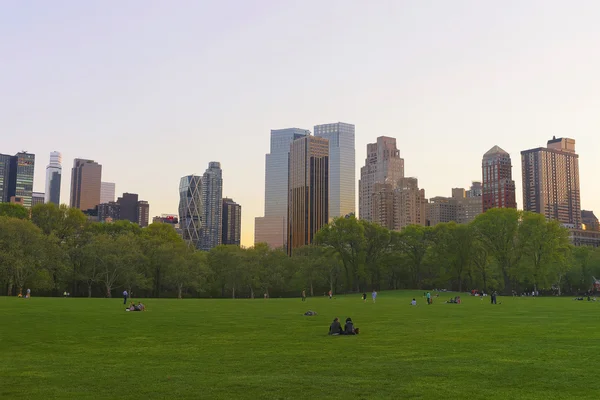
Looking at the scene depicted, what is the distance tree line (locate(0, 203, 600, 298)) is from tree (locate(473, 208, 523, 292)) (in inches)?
8.4

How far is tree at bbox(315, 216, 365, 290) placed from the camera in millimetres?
131125

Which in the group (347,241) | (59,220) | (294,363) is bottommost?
A: (294,363)

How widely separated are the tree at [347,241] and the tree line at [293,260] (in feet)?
0.85

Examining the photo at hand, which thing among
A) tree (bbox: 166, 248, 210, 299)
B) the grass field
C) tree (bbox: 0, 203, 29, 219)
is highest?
tree (bbox: 0, 203, 29, 219)

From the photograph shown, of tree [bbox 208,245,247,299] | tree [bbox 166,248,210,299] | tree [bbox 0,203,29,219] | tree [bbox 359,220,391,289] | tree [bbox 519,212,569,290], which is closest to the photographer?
tree [bbox 166,248,210,299]

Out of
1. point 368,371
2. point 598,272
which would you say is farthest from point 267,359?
point 598,272

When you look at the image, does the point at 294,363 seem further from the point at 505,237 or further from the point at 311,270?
the point at 505,237

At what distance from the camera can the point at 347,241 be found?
13238cm

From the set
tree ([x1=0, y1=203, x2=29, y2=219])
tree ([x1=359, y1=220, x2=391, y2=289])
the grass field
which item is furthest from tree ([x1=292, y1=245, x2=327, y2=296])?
the grass field

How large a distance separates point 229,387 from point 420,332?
671 inches

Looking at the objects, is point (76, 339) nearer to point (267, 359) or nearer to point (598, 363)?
point (267, 359)

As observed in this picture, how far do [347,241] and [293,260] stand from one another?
13.5 meters

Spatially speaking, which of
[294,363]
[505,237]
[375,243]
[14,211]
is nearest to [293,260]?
[375,243]

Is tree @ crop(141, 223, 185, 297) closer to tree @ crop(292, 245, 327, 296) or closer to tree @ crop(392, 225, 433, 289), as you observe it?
tree @ crop(292, 245, 327, 296)
